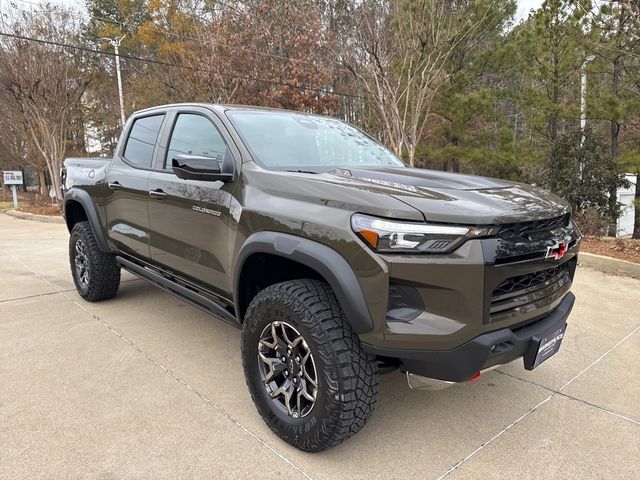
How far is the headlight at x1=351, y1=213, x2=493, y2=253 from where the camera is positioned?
194cm

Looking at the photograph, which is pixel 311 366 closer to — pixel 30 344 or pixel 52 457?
pixel 52 457

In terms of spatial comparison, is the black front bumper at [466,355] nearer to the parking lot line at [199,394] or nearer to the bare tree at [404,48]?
the parking lot line at [199,394]

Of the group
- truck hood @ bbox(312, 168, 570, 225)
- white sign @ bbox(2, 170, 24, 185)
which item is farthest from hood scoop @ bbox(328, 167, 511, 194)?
white sign @ bbox(2, 170, 24, 185)

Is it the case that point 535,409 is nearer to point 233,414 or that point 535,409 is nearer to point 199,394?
point 233,414

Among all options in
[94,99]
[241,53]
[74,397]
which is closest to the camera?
[74,397]

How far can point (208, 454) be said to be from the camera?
7.50 feet

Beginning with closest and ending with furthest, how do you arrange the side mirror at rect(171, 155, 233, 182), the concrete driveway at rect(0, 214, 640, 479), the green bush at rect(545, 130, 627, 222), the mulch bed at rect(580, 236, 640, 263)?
1. the concrete driveway at rect(0, 214, 640, 479)
2. the side mirror at rect(171, 155, 233, 182)
3. the mulch bed at rect(580, 236, 640, 263)
4. the green bush at rect(545, 130, 627, 222)

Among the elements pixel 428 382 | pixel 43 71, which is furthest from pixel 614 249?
pixel 43 71

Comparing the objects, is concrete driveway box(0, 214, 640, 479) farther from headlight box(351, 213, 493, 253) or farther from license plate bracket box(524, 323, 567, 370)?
headlight box(351, 213, 493, 253)

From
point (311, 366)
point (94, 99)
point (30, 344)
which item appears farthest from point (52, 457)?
point (94, 99)

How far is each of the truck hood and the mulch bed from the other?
14.8 ft

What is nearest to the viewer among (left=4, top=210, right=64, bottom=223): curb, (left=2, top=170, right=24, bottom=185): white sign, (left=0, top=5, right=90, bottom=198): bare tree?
(left=4, top=210, right=64, bottom=223): curb

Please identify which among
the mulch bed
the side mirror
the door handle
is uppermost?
the side mirror

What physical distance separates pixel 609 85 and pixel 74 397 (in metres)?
10.7
